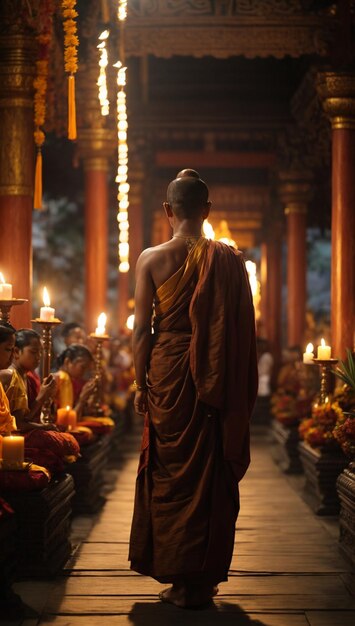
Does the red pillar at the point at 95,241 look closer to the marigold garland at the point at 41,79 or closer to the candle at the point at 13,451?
the marigold garland at the point at 41,79

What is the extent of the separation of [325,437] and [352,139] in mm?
3144

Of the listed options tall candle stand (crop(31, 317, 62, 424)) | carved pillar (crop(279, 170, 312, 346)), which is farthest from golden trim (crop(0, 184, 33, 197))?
carved pillar (crop(279, 170, 312, 346))

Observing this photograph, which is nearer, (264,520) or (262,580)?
(262,580)

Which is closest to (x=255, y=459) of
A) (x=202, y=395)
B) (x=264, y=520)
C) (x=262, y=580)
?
(x=264, y=520)

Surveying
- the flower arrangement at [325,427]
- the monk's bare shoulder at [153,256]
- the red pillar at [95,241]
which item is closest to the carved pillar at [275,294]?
the red pillar at [95,241]

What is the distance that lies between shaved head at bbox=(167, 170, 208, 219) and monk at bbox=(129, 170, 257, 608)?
16cm

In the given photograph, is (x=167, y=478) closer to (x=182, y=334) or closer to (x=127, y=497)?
(x=182, y=334)

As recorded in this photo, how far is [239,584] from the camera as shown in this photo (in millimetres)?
6199

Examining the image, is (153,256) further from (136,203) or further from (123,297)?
(123,297)

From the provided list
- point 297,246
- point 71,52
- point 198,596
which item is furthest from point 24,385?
→ point 297,246

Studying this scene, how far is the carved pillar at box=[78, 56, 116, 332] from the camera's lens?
1359 centimetres

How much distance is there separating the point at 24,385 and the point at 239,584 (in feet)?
5.52

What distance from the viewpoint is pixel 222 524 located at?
18.4ft

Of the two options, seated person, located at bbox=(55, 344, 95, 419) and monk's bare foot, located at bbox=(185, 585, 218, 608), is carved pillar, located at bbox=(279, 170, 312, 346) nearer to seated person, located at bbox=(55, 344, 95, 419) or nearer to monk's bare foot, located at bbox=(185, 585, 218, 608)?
seated person, located at bbox=(55, 344, 95, 419)
